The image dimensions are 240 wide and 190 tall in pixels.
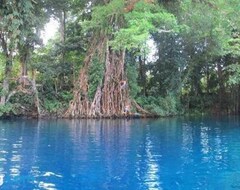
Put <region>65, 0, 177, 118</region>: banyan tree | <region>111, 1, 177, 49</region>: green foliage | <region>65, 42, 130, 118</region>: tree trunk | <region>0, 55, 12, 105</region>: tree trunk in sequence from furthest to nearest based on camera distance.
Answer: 1. <region>65, 42, 130, 118</region>: tree trunk
2. <region>65, 0, 177, 118</region>: banyan tree
3. <region>0, 55, 12, 105</region>: tree trunk
4. <region>111, 1, 177, 49</region>: green foliage

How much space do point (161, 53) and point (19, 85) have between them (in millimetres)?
12453

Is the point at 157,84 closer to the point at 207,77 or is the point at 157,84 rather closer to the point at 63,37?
the point at 207,77

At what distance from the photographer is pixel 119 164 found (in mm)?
9695

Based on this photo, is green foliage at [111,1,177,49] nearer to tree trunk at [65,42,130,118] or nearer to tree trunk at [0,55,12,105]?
tree trunk at [65,42,130,118]

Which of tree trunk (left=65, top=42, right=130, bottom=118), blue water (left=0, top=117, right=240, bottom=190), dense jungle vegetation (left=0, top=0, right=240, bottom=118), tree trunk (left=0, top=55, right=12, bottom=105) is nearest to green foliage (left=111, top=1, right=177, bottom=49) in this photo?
dense jungle vegetation (left=0, top=0, right=240, bottom=118)

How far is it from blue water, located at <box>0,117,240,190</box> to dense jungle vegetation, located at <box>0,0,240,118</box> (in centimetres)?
572

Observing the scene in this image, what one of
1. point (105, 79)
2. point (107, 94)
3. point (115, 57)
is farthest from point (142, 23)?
point (115, 57)

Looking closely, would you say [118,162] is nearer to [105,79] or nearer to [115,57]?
[105,79]

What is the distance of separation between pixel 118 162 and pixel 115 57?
57.6 feet

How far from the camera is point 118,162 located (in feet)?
32.7

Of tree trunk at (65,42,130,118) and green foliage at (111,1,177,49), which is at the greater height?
green foliage at (111,1,177,49)

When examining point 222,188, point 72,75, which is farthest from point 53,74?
point 222,188

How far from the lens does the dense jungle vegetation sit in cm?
2016

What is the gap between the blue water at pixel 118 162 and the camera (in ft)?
25.7
